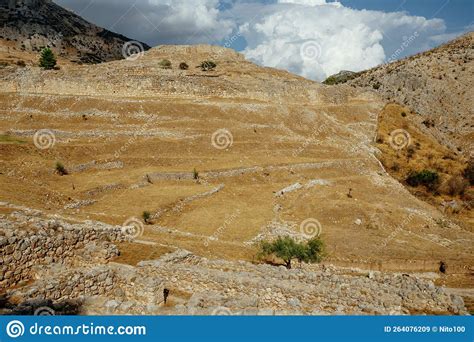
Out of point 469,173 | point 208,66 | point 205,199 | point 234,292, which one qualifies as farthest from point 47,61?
point 234,292

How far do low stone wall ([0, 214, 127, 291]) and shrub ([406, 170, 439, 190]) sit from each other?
1852 inches

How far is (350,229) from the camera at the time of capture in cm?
3412

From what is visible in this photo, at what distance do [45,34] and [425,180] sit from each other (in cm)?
17537

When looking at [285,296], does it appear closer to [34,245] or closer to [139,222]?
[34,245]

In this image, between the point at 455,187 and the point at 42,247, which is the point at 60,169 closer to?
the point at 42,247

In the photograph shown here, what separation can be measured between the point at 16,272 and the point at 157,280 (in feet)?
17.0

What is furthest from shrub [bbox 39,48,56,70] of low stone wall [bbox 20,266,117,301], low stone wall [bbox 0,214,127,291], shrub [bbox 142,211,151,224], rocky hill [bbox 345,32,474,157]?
low stone wall [bbox 20,266,117,301]

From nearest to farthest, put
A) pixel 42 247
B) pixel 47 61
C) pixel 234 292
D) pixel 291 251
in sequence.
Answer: pixel 234 292, pixel 42 247, pixel 291 251, pixel 47 61

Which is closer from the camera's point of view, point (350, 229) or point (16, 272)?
point (16, 272)

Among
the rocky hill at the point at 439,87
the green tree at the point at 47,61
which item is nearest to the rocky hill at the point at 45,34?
the green tree at the point at 47,61

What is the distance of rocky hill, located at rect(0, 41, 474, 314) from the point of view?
1408cm

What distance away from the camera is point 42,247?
15289mm

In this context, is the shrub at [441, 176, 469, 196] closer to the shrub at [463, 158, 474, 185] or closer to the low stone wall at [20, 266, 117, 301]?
the shrub at [463, 158, 474, 185]

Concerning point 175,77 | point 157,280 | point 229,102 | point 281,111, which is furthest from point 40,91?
point 157,280
